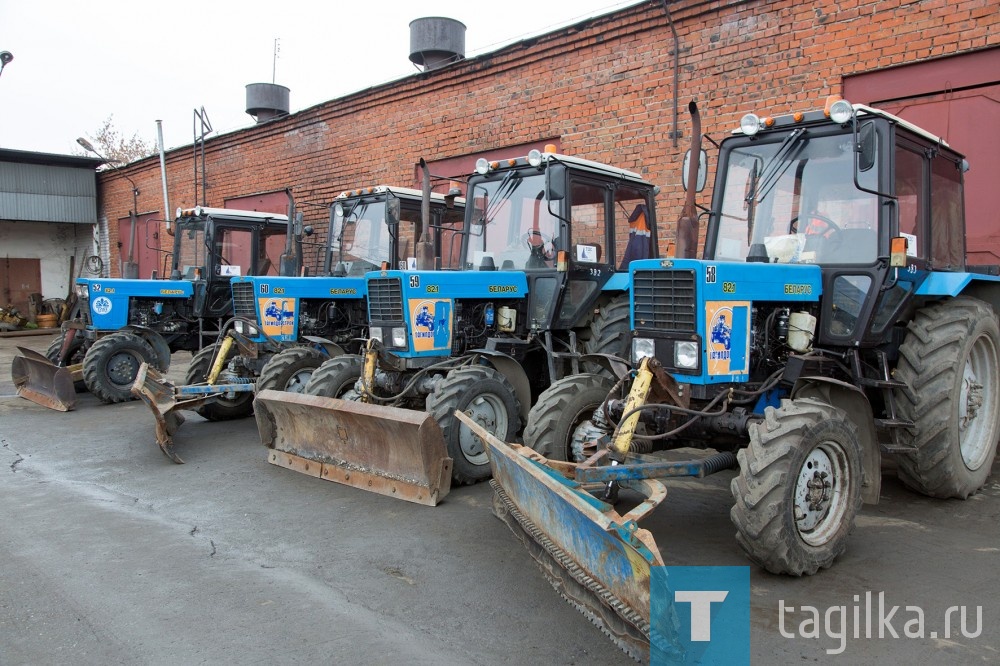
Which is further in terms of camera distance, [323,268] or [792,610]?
[323,268]

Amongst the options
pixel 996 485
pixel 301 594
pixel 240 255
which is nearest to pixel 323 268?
pixel 240 255

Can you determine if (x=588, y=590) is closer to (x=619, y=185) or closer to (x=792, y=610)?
(x=792, y=610)

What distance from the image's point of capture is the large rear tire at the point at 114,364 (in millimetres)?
9438

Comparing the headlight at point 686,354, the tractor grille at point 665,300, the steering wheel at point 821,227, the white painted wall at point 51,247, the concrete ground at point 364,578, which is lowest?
the concrete ground at point 364,578

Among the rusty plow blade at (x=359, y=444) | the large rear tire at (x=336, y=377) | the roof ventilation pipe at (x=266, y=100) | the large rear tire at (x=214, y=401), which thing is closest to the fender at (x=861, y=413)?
the rusty plow blade at (x=359, y=444)

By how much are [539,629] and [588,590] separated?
298 mm

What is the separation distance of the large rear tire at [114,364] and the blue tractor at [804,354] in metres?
7.17

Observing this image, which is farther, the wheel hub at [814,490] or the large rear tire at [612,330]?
the large rear tire at [612,330]

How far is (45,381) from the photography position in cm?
959

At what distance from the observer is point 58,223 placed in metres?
24.0

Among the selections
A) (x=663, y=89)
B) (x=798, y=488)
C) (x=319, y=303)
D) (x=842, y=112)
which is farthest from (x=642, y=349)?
(x=663, y=89)

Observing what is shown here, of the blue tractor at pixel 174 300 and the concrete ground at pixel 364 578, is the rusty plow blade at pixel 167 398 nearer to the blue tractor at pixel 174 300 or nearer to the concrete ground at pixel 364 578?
the concrete ground at pixel 364 578

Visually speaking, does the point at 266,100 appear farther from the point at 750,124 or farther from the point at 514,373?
the point at 750,124

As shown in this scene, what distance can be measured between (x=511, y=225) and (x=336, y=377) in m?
2.06
